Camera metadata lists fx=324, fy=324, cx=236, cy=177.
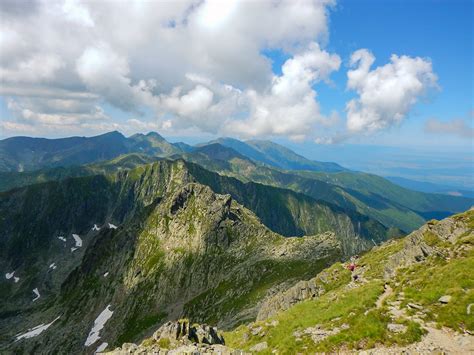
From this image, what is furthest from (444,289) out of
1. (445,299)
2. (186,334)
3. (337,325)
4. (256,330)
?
(186,334)

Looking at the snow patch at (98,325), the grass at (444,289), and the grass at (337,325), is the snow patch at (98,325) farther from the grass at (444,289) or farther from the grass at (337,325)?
the grass at (444,289)

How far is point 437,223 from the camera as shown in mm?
52125

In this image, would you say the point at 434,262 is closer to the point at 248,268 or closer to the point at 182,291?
A: the point at 248,268

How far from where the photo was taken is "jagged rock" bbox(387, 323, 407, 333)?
85.7 ft

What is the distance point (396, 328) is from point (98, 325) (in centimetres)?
15949

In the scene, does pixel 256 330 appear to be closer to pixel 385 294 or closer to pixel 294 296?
pixel 385 294

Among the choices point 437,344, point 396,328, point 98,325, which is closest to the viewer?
point 437,344

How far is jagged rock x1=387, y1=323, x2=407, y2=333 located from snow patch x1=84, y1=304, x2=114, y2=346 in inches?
5859

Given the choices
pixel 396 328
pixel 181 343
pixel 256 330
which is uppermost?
pixel 396 328

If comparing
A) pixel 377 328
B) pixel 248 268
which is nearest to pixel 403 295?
pixel 377 328

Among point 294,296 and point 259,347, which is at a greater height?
point 259,347

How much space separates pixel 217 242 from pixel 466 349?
14722cm

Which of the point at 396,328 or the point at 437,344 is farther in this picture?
the point at 396,328

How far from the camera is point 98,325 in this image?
153 m
